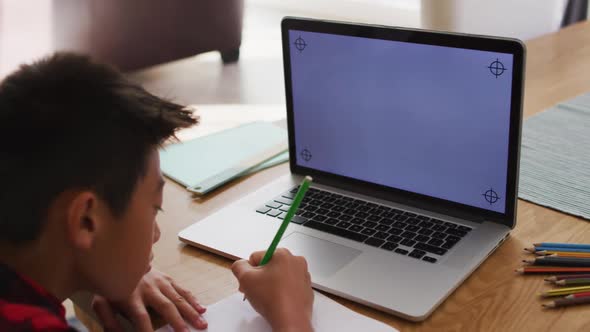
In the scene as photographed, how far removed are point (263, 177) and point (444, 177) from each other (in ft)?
1.10

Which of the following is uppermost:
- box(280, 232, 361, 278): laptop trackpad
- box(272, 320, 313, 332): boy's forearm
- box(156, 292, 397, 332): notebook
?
box(272, 320, 313, 332): boy's forearm

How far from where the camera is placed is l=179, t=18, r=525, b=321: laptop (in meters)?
0.92

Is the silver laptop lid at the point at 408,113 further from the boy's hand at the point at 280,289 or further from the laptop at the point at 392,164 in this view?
the boy's hand at the point at 280,289

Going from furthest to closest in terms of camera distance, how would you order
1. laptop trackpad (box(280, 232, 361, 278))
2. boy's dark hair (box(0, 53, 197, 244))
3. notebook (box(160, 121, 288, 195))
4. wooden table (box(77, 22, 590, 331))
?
notebook (box(160, 121, 288, 195)) → laptop trackpad (box(280, 232, 361, 278)) → wooden table (box(77, 22, 590, 331)) → boy's dark hair (box(0, 53, 197, 244))

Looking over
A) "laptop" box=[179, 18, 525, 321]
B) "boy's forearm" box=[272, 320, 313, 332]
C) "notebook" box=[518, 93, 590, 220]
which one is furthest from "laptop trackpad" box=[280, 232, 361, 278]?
"notebook" box=[518, 93, 590, 220]

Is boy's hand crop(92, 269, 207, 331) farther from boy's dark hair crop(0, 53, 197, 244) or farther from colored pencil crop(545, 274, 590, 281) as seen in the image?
colored pencil crop(545, 274, 590, 281)

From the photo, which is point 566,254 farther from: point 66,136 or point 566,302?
point 66,136

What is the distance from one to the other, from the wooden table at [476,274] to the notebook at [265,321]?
0.7 inches

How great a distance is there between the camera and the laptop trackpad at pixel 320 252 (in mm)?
940

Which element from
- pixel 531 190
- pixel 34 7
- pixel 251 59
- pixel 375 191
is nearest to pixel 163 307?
pixel 375 191

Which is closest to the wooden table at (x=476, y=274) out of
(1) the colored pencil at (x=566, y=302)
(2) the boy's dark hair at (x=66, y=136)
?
(1) the colored pencil at (x=566, y=302)

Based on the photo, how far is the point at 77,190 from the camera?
736 millimetres

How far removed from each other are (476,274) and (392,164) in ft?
0.75

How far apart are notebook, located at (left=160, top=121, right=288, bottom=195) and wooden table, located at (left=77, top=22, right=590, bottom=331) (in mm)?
21
